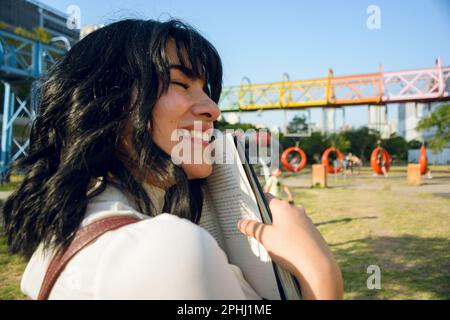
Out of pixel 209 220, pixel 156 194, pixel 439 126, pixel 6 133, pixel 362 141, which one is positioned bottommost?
pixel 209 220

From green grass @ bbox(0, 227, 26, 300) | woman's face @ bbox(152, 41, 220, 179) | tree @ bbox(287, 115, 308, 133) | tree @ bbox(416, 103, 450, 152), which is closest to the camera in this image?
woman's face @ bbox(152, 41, 220, 179)

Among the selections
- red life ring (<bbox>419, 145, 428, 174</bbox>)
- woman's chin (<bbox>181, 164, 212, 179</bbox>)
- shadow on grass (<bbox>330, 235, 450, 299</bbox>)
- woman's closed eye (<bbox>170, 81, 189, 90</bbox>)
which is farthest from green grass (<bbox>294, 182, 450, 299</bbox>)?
woman's closed eye (<bbox>170, 81, 189, 90</bbox>)

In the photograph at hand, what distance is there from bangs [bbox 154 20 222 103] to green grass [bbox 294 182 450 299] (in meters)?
2.82

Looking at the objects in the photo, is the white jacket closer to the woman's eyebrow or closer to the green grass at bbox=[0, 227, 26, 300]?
the woman's eyebrow

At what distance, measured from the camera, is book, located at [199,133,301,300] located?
817 mm

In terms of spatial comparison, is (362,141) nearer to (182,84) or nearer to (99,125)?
(182,84)

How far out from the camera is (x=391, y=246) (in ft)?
16.1

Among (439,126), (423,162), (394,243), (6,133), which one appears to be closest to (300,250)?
(439,126)

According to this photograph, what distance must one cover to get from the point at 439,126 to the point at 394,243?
70.1 inches

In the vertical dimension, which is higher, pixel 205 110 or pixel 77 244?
pixel 205 110

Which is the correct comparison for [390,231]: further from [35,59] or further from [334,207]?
[35,59]

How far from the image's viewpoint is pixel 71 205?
75cm

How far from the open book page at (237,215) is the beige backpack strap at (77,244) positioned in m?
0.31
